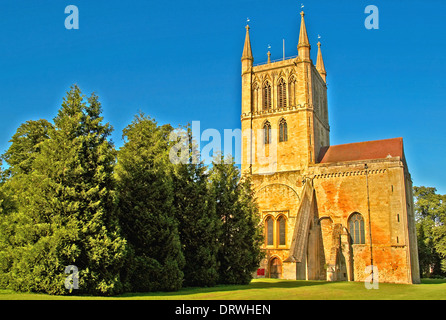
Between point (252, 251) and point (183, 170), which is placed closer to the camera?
point (183, 170)

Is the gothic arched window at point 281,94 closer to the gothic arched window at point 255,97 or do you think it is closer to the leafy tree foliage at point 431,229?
the gothic arched window at point 255,97

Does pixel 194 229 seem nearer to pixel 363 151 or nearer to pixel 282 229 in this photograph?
pixel 282 229

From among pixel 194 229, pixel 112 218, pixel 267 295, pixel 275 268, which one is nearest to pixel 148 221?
pixel 112 218

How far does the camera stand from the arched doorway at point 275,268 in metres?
41.8

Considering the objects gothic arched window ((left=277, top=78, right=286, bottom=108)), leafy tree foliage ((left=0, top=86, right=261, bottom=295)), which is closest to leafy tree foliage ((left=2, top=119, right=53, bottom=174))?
leafy tree foliage ((left=0, top=86, right=261, bottom=295))

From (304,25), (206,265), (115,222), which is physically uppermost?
(304,25)

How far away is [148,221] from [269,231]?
22.9 meters

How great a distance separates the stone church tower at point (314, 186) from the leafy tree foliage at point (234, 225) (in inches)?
253

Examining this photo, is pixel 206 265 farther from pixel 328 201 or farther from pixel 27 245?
pixel 328 201

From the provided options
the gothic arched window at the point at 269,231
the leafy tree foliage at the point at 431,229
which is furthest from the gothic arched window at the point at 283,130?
the leafy tree foliage at the point at 431,229

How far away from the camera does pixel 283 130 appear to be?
4734cm

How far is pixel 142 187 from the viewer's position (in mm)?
23453
